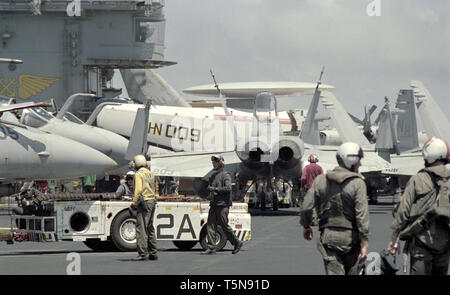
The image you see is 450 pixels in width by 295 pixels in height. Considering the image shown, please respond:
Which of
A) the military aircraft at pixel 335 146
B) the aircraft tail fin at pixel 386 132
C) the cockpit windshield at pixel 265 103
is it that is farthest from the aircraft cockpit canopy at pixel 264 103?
the aircraft tail fin at pixel 386 132

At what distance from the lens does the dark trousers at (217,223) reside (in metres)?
16.5

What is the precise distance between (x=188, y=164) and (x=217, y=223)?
50.0ft

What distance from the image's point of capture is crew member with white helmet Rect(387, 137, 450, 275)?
8922mm

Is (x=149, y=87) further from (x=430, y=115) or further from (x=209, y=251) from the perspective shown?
(x=209, y=251)

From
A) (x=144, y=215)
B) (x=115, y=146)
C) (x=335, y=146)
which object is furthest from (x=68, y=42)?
(x=144, y=215)

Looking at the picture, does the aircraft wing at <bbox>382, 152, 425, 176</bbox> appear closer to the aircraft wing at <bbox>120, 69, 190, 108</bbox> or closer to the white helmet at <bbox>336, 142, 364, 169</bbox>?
the aircraft wing at <bbox>120, 69, 190, 108</bbox>

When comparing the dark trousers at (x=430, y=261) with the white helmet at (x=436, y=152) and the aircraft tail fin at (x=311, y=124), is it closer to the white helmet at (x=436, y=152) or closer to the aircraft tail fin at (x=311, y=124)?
the white helmet at (x=436, y=152)

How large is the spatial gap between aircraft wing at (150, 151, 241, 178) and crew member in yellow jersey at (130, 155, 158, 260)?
14.8 meters

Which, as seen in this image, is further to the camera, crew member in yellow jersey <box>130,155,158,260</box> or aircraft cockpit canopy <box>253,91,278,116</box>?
aircraft cockpit canopy <box>253,91,278,116</box>

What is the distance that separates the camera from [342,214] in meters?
9.08

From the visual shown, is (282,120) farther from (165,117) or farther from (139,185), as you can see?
(139,185)

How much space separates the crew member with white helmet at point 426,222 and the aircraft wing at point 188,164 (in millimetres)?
21451

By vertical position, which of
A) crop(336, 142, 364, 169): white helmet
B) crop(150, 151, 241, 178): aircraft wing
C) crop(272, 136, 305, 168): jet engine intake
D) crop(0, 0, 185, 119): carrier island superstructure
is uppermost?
crop(0, 0, 185, 119): carrier island superstructure

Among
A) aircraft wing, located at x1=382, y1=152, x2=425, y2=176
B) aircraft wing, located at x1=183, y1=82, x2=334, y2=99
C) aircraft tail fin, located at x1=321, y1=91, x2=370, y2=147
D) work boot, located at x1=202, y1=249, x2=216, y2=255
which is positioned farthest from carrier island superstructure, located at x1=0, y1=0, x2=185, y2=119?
work boot, located at x1=202, y1=249, x2=216, y2=255
